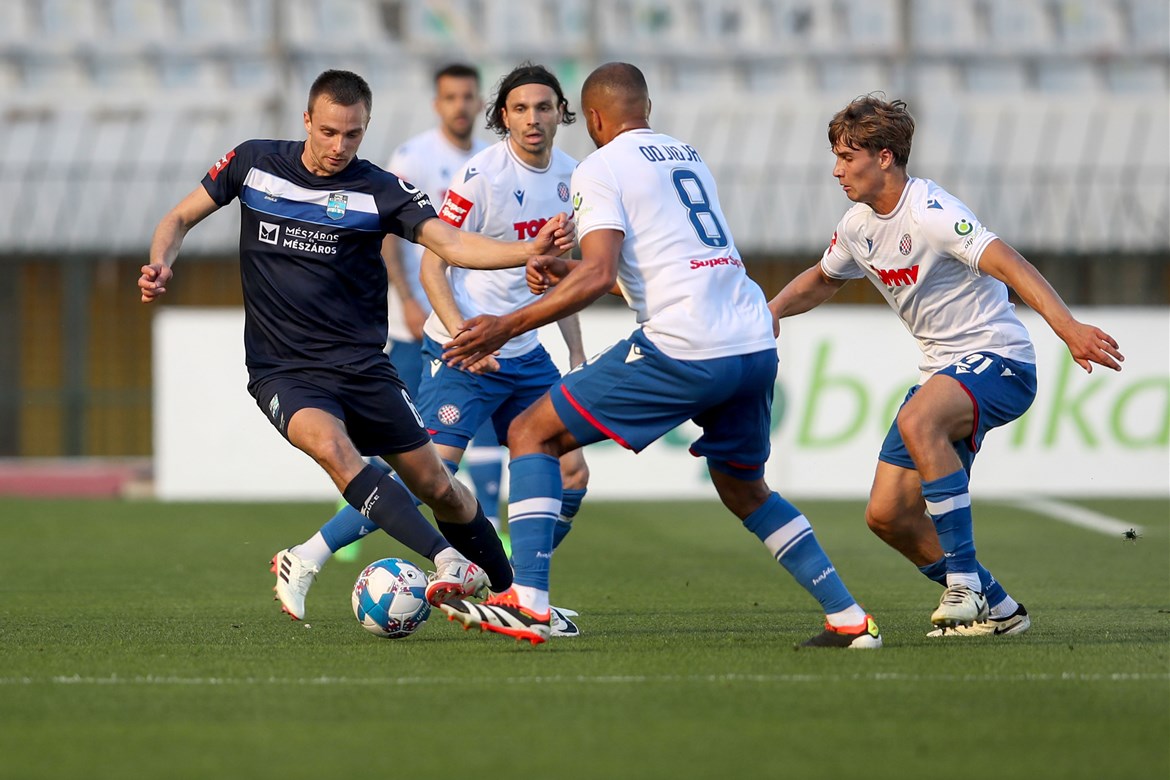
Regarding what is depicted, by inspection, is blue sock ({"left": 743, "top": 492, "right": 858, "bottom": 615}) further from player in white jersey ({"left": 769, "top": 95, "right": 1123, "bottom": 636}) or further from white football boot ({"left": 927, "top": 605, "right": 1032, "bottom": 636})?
white football boot ({"left": 927, "top": 605, "right": 1032, "bottom": 636})

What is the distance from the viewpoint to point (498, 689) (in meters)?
4.96

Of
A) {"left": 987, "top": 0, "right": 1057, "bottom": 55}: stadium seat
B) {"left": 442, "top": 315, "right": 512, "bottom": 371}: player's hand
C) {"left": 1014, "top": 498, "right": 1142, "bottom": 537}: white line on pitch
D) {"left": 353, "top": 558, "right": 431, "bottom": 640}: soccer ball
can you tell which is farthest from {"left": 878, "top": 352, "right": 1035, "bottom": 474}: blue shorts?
{"left": 987, "top": 0, "right": 1057, "bottom": 55}: stadium seat

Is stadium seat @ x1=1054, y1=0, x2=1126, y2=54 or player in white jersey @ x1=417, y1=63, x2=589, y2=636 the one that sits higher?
stadium seat @ x1=1054, y1=0, x2=1126, y2=54

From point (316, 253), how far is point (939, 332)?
7.79ft

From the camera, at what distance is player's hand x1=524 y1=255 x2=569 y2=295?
18.6 feet

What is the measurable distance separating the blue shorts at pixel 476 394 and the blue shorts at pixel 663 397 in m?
1.67

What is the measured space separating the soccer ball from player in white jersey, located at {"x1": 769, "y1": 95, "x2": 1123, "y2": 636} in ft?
5.79

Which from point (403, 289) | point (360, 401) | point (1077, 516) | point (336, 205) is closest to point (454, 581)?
point (360, 401)

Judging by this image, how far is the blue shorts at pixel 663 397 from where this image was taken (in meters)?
5.65

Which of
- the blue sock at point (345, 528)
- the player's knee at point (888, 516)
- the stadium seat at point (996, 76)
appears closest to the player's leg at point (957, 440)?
the player's knee at point (888, 516)

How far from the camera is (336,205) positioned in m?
6.34

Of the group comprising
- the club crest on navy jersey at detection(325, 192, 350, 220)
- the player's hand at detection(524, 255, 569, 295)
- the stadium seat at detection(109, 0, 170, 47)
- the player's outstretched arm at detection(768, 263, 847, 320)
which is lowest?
the player's outstretched arm at detection(768, 263, 847, 320)

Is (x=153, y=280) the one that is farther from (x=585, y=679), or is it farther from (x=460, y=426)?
(x=585, y=679)

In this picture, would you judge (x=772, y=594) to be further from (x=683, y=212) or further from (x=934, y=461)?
(x=683, y=212)
